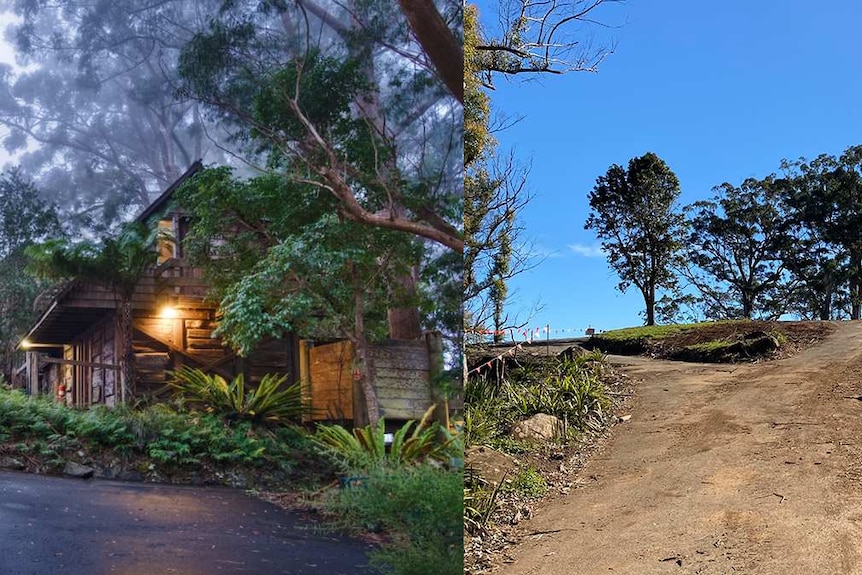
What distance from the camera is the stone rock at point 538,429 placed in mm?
4188

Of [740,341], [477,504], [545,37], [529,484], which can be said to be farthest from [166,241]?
[740,341]

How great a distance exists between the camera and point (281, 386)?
1.44m

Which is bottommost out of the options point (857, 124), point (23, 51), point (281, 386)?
point (281, 386)

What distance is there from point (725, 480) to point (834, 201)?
2.01 meters

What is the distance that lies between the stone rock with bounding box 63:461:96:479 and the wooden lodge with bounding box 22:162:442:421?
0.10 m

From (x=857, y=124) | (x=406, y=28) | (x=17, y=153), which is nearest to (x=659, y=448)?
(x=857, y=124)

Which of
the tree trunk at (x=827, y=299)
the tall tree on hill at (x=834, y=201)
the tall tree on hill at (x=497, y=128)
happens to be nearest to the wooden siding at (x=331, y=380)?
the tall tree on hill at (x=497, y=128)

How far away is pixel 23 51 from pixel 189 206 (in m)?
0.40

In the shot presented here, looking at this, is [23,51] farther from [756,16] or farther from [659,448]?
[756,16]

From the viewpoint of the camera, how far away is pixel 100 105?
4.60 feet

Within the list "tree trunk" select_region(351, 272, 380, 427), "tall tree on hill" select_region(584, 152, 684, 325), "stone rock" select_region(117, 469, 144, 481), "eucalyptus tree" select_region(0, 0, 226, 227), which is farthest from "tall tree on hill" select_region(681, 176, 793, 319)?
"stone rock" select_region(117, 469, 144, 481)

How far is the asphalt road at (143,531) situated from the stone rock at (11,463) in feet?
0.04

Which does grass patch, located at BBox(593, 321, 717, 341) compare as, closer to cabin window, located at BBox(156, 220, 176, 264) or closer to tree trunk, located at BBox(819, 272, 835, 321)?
tree trunk, located at BBox(819, 272, 835, 321)

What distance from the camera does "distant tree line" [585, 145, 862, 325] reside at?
15.1 feet
